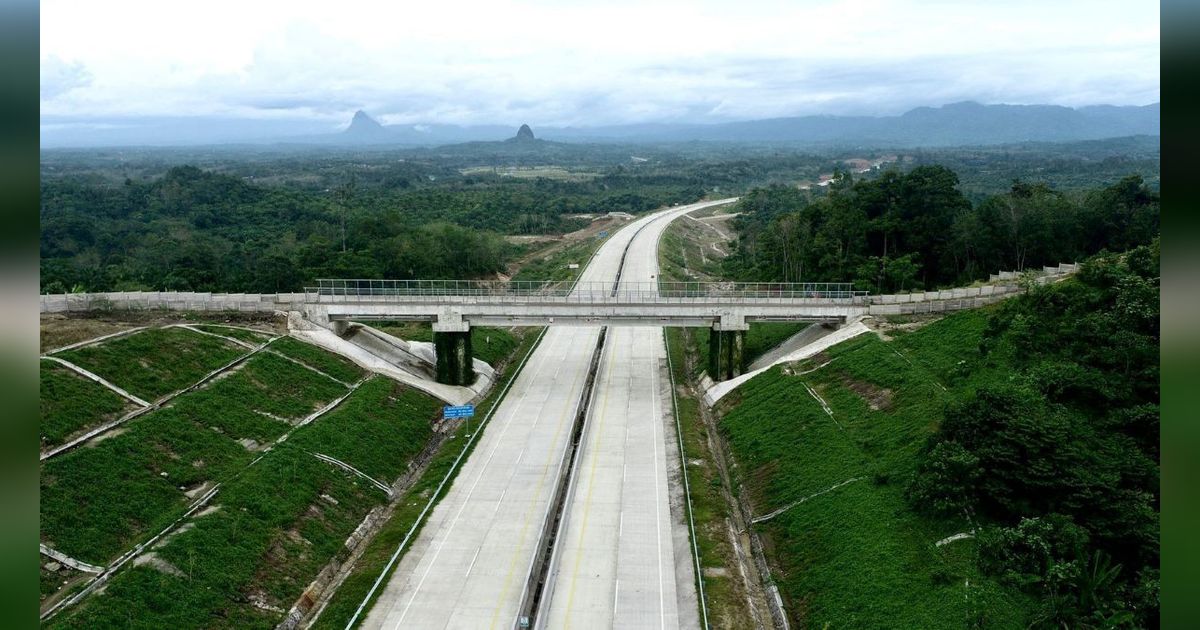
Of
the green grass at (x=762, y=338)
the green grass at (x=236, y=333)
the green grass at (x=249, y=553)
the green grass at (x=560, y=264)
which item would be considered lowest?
the green grass at (x=249, y=553)

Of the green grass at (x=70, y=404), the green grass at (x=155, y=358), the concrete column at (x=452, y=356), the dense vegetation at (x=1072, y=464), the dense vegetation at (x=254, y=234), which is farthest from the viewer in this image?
the dense vegetation at (x=254, y=234)

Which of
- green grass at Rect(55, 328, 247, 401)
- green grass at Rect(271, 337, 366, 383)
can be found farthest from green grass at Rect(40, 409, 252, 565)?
green grass at Rect(271, 337, 366, 383)

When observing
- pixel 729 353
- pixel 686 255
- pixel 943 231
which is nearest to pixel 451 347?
pixel 729 353

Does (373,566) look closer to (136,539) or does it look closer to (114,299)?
(136,539)

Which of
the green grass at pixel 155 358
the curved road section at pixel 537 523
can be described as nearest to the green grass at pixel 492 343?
the curved road section at pixel 537 523

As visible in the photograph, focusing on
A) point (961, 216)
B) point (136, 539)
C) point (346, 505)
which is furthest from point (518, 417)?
point (961, 216)

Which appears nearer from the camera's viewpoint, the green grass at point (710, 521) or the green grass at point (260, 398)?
the green grass at point (710, 521)

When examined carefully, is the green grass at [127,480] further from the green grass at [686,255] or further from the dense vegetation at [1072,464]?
the green grass at [686,255]
